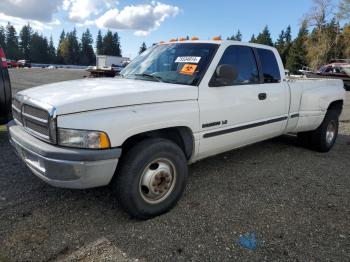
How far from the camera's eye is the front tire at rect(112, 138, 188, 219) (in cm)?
287

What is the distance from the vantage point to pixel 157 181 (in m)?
3.12

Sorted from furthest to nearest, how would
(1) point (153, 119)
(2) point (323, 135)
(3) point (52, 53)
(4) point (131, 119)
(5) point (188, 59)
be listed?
(3) point (52, 53) < (2) point (323, 135) < (5) point (188, 59) < (1) point (153, 119) < (4) point (131, 119)

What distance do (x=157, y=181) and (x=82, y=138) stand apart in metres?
0.88

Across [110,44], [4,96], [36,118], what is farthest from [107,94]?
[110,44]

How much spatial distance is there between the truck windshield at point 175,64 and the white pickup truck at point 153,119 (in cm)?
1

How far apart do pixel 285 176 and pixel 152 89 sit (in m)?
2.44

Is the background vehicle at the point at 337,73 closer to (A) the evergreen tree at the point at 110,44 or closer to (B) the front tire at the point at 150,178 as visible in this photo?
(B) the front tire at the point at 150,178

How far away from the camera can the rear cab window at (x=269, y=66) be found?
4531mm

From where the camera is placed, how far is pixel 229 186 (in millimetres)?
3990

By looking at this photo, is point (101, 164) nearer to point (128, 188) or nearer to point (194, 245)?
point (128, 188)

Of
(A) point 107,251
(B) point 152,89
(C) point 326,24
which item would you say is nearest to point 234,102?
(B) point 152,89

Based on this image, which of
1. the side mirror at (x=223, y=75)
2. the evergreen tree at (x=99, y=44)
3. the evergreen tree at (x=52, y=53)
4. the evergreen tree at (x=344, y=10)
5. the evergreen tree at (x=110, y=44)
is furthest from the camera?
the evergreen tree at (x=99, y=44)

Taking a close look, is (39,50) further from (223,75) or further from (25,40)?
(223,75)

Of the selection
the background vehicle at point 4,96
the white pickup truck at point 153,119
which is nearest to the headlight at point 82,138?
the white pickup truck at point 153,119
